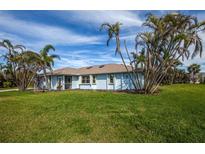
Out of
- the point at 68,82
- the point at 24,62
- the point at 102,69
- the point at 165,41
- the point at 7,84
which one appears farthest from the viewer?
the point at 7,84

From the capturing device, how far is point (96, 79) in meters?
24.2

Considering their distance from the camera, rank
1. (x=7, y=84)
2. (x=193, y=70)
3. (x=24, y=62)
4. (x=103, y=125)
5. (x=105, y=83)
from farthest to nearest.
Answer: (x=193, y=70), (x=7, y=84), (x=105, y=83), (x=24, y=62), (x=103, y=125)

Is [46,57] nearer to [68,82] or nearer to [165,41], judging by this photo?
[68,82]

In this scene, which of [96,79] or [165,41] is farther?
[96,79]

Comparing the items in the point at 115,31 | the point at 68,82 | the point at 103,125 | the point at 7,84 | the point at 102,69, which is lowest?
the point at 103,125

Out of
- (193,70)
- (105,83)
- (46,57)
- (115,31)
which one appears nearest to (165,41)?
(115,31)

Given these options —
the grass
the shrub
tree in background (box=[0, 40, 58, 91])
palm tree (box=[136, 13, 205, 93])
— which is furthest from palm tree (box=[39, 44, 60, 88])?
the grass

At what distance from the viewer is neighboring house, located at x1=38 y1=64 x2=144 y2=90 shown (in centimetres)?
2179

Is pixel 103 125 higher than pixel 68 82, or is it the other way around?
pixel 68 82

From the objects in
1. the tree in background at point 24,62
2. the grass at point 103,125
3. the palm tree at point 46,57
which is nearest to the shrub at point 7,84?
A: the tree in background at point 24,62

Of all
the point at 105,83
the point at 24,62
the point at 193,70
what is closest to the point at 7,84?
the point at 24,62

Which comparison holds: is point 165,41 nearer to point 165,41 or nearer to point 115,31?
point 165,41

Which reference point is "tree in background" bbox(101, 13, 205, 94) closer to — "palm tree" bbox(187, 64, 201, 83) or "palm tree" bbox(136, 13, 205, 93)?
"palm tree" bbox(136, 13, 205, 93)
